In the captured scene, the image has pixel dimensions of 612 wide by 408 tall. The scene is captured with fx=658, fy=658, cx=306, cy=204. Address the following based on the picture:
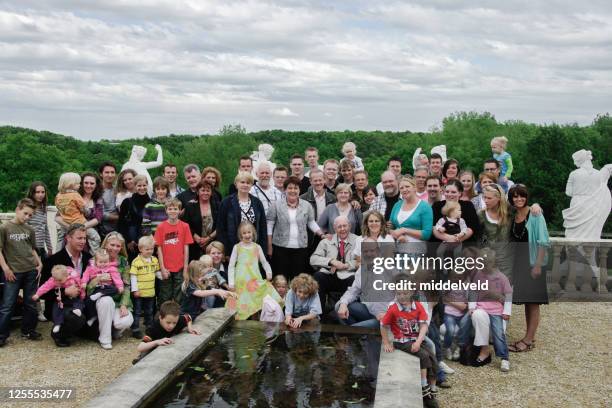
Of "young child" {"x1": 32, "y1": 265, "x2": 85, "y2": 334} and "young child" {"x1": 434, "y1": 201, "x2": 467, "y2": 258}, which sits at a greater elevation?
"young child" {"x1": 434, "y1": 201, "x2": 467, "y2": 258}

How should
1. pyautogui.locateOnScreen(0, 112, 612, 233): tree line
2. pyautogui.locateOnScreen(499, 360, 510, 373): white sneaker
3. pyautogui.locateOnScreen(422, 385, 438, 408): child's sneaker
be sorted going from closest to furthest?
pyautogui.locateOnScreen(422, 385, 438, 408): child's sneaker < pyautogui.locateOnScreen(499, 360, 510, 373): white sneaker < pyautogui.locateOnScreen(0, 112, 612, 233): tree line

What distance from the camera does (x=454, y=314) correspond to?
744 cm

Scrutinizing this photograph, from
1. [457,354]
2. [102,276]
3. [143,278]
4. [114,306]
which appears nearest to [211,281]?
[143,278]

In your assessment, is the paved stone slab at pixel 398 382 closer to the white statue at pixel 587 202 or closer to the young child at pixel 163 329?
the young child at pixel 163 329

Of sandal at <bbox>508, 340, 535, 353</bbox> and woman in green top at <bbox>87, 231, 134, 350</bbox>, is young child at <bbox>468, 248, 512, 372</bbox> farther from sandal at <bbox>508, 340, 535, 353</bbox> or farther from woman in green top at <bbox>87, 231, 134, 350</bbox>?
woman in green top at <bbox>87, 231, 134, 350</bbox>

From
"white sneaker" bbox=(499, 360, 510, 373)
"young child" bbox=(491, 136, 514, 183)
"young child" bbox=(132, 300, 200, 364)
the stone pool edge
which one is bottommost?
"white sneaker" bbox=(499, 360, 510, 373)

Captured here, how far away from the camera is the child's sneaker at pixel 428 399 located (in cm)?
601

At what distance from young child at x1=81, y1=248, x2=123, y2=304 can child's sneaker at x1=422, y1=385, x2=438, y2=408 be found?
3773 mm

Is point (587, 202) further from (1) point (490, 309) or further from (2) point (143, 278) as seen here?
(2) point (143, 278)

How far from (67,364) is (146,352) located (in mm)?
1326

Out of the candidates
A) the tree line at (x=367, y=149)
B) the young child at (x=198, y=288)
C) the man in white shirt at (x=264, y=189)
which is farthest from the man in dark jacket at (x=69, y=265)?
the tree line at (x=367, y=149)

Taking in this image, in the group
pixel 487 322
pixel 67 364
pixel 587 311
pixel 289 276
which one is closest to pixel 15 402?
pixel 67 364

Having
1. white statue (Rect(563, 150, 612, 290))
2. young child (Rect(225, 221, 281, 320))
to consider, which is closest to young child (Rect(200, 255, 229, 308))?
Result: young child (Rect(225, 221, 281, 320))

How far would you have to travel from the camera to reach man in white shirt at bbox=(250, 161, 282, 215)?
29.0 ft
